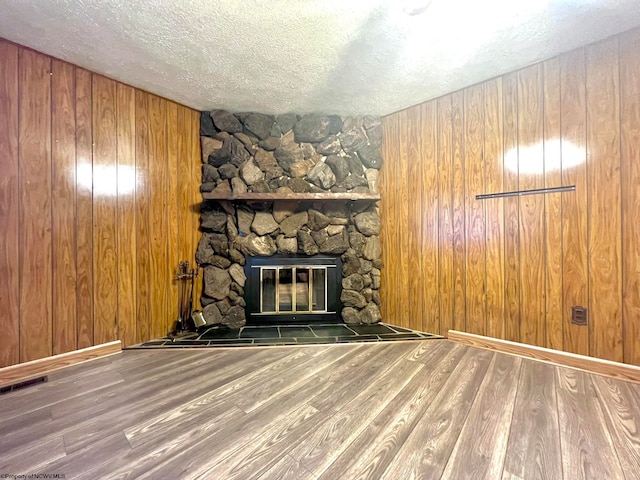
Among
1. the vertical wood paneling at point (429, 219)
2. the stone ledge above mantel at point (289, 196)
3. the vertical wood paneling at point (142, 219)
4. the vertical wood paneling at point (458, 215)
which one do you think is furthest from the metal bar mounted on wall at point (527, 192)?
the vertical wood paneling at point (142, 219)

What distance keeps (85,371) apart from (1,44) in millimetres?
2049

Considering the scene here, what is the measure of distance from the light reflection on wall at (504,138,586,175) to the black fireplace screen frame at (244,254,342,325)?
63.3 inches

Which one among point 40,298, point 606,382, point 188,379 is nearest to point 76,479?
point 188,379

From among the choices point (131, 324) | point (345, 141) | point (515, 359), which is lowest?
point (515, 359)

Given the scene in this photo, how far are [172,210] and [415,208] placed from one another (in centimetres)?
218

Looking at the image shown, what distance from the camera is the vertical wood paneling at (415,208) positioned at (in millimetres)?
2393

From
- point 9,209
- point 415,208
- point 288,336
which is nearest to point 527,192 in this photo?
point 415,208

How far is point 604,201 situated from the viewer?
1630 millimetres

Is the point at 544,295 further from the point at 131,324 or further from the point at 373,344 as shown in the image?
the point at 131,324

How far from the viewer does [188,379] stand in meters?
1.60

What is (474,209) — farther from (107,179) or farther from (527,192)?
(107,179)

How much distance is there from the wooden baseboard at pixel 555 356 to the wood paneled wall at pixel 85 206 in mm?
2525

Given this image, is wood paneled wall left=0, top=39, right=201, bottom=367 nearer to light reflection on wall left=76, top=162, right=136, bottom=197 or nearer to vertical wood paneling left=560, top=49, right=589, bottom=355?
light reflection on wall left=76, top=162, right=136, bottom=197

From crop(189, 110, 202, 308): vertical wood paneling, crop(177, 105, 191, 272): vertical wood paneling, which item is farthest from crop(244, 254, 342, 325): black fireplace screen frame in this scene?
crop(177, 105, 191, 272): vertical wood paneling
